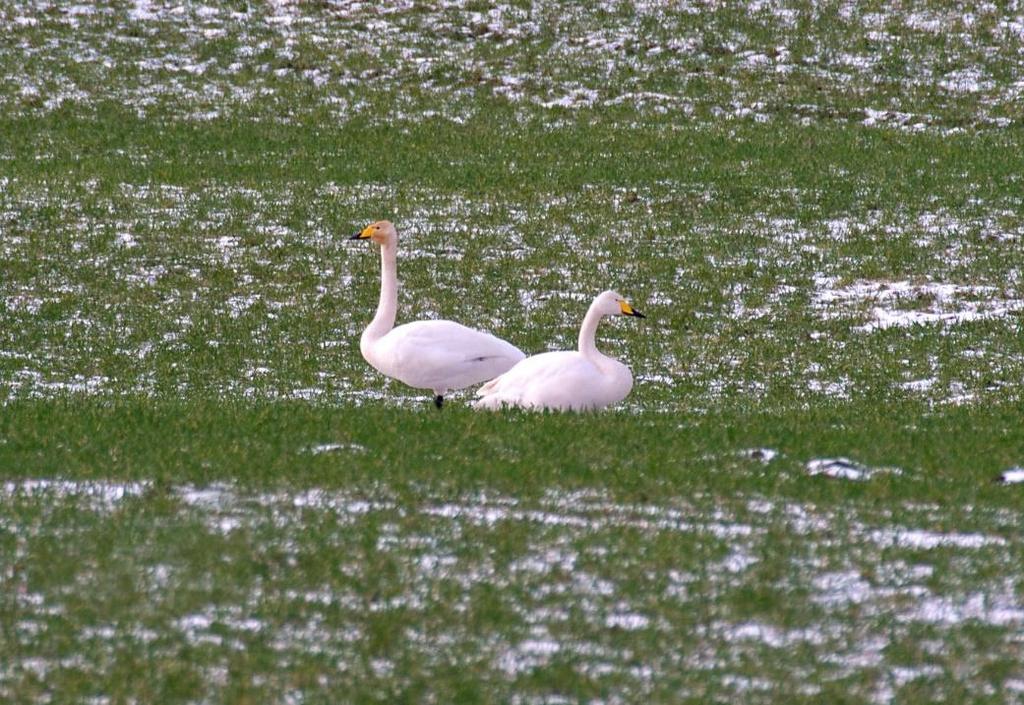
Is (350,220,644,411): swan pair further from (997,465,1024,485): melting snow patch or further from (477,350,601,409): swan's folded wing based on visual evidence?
(997,465,1024,485): melting snow patch

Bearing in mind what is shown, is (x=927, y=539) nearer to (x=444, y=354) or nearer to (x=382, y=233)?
(x=444, y=354)

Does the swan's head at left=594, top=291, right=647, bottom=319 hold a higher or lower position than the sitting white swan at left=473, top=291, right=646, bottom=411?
higher

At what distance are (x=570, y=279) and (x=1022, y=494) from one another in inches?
434

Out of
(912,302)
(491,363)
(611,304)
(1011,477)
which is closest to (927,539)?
(1011,477)

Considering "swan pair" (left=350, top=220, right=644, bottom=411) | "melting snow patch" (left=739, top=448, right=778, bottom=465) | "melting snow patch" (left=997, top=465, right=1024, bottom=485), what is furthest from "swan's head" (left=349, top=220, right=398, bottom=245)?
"melting snow patch" (left=997, top=465, right=1024, bottom=485)

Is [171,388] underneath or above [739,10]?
underneath

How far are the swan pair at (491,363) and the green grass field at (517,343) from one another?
0.46 m

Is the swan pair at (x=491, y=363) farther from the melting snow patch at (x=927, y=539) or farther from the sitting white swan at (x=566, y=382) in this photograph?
the melting snow patch at (x=927, y=539)

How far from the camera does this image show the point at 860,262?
20.3m

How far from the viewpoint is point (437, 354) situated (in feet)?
43.1

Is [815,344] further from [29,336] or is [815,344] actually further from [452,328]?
[29,336]

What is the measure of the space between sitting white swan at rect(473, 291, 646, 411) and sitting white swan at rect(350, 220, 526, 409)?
0.83 meters

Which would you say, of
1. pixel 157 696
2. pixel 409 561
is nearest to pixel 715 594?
pixel 409 561

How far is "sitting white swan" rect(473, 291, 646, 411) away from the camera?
39.5 ft
